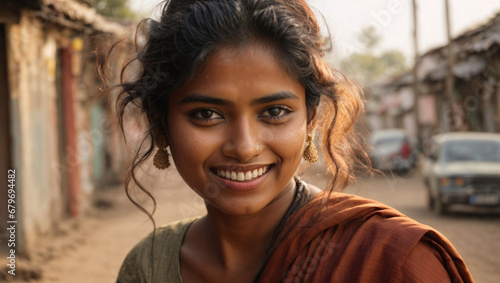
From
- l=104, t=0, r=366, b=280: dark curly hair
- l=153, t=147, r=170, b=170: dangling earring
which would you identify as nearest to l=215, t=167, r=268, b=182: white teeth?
l=104, t=0, r=366, b=280: dark curly hair

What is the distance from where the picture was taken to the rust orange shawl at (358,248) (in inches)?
59.5

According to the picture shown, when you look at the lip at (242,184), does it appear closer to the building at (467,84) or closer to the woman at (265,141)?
the woman at (265,141)

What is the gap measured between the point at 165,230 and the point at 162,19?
92 centimetres

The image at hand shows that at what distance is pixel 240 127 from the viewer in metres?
1.66

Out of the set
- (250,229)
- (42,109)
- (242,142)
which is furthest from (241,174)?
(42,109)

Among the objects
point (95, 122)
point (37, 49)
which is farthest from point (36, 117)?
point (95, 122)

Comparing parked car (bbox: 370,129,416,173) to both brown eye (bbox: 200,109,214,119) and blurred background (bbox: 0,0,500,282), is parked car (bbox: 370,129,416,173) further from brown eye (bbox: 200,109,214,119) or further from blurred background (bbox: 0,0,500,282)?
brown eye (bbox: 200,109,214,119)

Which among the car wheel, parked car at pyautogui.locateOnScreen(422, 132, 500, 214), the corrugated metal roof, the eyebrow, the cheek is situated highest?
the corrugated metal roof

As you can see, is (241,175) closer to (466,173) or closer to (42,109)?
(42,109)

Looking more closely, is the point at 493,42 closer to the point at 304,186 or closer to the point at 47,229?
the point at 47,229

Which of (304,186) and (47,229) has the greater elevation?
(304,186)

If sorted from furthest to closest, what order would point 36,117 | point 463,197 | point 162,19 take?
1. point 463,197
2. point 36,117
3. point 162,19

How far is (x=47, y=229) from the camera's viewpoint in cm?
771

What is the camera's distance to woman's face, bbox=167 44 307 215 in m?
1.67
